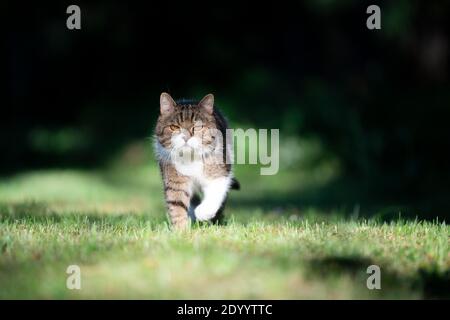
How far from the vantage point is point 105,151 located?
61.2 feet

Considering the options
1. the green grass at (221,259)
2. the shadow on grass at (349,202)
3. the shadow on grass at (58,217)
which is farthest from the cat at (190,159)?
the shadow on grass at (349,202)

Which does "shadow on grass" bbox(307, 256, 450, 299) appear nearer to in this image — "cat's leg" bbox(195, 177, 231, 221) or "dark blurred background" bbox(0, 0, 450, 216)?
"cat's leg" bbox(195, 177, 231, 221)

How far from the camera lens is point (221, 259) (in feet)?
16.2

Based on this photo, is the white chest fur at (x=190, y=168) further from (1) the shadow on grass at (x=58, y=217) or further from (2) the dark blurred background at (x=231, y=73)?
(2) the dark blurred background at (x=231, y=73)

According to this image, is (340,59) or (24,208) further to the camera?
(340,59)

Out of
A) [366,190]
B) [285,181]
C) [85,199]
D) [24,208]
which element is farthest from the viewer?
[285,181]

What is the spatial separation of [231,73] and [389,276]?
691 inches

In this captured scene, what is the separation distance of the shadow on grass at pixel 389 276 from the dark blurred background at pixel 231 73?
27.0 ft

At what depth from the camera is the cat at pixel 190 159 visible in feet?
22.8

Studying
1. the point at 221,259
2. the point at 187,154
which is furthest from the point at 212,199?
the point at 221,259
